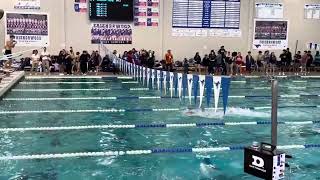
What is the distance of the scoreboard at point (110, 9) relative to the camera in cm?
1828

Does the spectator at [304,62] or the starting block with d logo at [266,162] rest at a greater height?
the spectator at [304,62]

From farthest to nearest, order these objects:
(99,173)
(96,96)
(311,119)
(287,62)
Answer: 1. (287,62)
2. (96,96)
3. (311,119)
4. (99,173)

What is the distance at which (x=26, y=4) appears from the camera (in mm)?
17969

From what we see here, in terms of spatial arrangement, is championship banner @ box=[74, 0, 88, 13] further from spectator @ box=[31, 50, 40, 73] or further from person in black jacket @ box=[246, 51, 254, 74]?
person in black jacket @ box=[246, 51, 254, 74]

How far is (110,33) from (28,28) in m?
3.33

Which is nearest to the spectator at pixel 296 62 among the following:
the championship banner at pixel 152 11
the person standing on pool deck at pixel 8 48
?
the championship banner at pixel 152 11

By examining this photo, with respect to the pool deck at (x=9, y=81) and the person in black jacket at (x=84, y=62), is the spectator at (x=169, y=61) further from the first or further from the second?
the pool deck at (x=9, y=81)

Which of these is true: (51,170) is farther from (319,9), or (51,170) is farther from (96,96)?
(319,9)

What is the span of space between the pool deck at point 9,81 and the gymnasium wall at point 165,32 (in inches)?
141

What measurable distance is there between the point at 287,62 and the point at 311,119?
11134 mm

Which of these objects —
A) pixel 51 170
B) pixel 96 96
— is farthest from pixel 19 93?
pixel 51 170

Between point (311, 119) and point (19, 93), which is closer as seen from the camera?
point (311, 119)

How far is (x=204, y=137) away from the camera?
7480 mm

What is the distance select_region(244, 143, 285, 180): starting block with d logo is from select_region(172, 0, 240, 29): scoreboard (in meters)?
16.9
